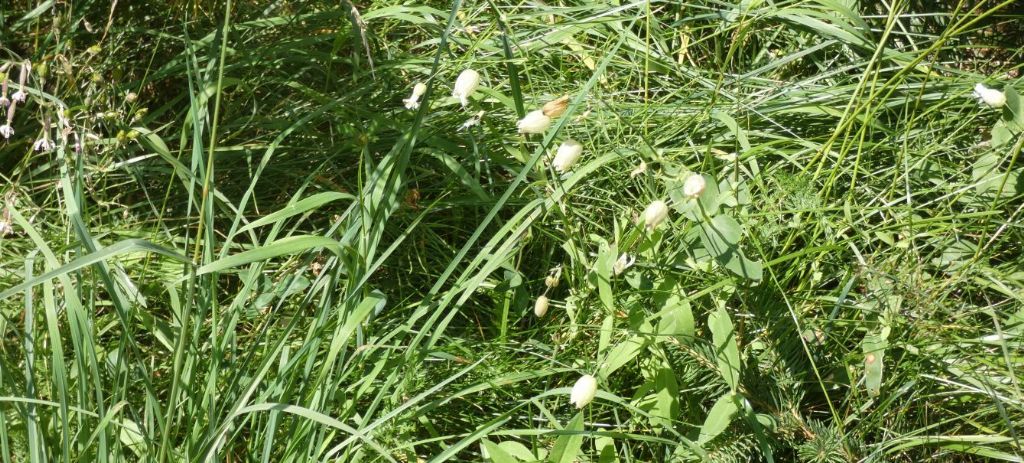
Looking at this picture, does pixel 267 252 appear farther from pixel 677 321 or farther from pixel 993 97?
pixel 993 97

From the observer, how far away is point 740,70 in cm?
211

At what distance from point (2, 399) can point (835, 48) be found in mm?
1774

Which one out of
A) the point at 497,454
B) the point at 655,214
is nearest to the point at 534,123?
the point at 655,214

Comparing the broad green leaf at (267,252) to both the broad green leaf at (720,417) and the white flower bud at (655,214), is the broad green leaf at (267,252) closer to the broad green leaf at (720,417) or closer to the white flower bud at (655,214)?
the white flower bud at (655,214)

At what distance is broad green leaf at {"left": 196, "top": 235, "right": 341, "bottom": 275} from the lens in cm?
129

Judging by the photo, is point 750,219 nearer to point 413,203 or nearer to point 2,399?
point 413,203

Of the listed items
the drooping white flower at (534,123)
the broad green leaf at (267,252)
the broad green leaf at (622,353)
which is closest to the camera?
the broad green leaf at (267,252)

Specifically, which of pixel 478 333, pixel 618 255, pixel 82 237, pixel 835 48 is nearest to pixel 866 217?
pixel 618 255

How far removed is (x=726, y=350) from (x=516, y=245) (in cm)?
49

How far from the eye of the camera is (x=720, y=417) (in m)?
1.46

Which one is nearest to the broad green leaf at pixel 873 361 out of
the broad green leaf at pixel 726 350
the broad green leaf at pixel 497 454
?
the broad green leaf at pixel 726 350

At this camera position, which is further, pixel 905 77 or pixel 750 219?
pixel 905 77

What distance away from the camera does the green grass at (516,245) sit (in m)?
1.49

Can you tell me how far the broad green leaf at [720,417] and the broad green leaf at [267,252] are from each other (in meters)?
0.62
